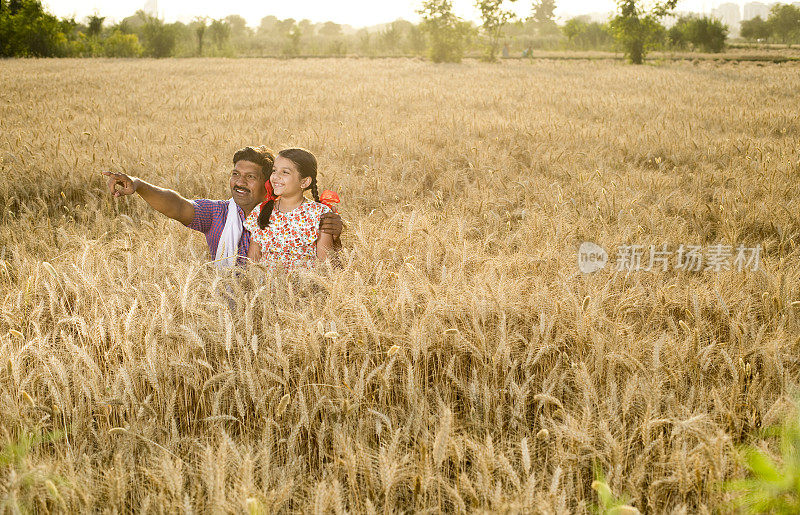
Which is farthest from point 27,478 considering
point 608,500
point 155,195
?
point 155,195

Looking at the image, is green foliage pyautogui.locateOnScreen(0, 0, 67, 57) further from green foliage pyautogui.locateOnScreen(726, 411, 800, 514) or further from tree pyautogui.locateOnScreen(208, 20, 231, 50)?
green foliage pyautogui.locateOnScreen(726, 411, 800, 514)

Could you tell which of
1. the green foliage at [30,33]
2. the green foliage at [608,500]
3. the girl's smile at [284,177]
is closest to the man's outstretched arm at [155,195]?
the girl's smile at [284,177]

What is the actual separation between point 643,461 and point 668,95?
10676 mm

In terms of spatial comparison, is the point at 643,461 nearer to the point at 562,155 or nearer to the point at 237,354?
the point at 237,354

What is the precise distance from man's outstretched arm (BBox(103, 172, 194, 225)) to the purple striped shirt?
0.08 meters

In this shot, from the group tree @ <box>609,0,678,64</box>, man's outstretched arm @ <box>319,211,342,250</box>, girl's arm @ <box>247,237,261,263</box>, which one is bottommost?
girl's arm @ <box>247,237,261,263</box>

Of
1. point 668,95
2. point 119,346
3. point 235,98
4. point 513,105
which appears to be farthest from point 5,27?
point 119,346

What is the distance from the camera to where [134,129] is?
7105mm

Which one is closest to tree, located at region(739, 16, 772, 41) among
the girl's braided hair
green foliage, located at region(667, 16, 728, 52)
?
green foliage, located at region(667, 16, 728, 52)

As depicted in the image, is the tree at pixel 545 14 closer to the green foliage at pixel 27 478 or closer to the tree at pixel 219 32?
the tree at pixel 219 32

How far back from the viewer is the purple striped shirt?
315 cm

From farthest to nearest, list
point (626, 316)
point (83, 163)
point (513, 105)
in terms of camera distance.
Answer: point (513, 105)
point (83, 163)
point (626, 316)

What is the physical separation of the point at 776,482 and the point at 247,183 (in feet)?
9.61

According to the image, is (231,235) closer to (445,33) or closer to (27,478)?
(27,478)
